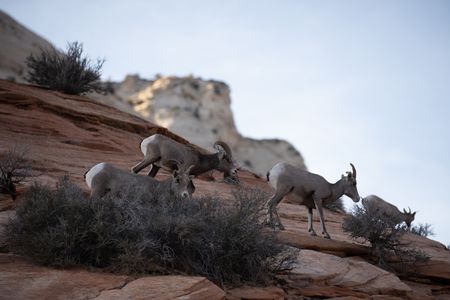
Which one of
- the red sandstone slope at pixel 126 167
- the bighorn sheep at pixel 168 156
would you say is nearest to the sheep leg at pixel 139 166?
the bighorn sheep at pixel 168 156

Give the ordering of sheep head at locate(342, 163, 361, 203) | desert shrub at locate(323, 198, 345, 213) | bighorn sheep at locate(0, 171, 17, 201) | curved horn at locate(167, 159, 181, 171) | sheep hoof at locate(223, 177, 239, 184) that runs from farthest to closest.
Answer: desert shrub at locate(323, 198, 345, 213) < sheep hoof at locate(223, 177, 239, 184) < sheep head at locate(342, 163, 361, 203) < curved horn at locate(167, 159, 181, 171) < bighorn sheep at locate(0, 171, 17, 201)

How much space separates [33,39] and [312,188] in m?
35.7

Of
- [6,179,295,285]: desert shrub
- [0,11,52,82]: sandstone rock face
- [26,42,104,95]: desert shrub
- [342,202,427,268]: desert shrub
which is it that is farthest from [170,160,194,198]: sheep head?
[0,11,52,82]: sandstone rock face

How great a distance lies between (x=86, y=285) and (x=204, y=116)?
3703 centimetres

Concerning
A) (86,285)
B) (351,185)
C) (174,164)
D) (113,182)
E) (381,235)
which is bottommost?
(86,285)

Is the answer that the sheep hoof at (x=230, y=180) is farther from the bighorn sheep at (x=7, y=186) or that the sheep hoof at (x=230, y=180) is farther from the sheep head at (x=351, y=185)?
the bighorn sheep at (x=7, y=186)

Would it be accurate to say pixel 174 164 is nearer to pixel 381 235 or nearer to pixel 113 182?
pixel 113 182

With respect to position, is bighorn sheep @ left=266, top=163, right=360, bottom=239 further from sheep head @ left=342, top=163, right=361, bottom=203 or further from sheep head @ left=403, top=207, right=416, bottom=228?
sheep head @ left=403, top=207, right=416, bottom=228

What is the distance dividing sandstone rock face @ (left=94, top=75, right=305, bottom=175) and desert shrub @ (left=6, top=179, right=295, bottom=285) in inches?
1259

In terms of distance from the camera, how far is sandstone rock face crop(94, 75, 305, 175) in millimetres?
40594

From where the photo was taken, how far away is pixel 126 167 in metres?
12.0

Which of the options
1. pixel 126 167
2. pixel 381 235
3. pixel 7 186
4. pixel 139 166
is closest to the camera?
pixel 7 186

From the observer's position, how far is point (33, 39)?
39812 mm

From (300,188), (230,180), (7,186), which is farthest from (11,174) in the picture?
(230,180)
